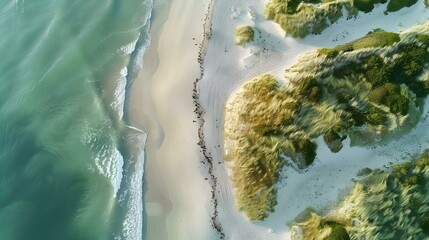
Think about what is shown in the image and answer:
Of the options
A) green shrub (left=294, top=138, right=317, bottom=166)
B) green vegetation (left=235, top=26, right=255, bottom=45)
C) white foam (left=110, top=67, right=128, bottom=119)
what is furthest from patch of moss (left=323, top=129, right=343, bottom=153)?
white foam (left=110, top=67, right=128, bottom=119)

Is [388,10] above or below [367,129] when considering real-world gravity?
above

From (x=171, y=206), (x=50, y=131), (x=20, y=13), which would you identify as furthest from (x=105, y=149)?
(x=20, y=13)

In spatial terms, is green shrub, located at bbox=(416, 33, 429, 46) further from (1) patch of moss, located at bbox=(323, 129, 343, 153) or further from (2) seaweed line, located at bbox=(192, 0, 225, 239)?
(2) seaweed line, located at bbox=(192, 0, 225, 239)

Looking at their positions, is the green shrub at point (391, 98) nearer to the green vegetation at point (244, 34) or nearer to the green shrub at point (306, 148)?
the green shrub at point (306, 148)

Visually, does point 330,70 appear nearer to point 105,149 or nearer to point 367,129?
point 367,129

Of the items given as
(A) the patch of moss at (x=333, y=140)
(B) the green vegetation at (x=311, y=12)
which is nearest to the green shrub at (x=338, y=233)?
(A) the patch of moss at (x=333, y=140)
